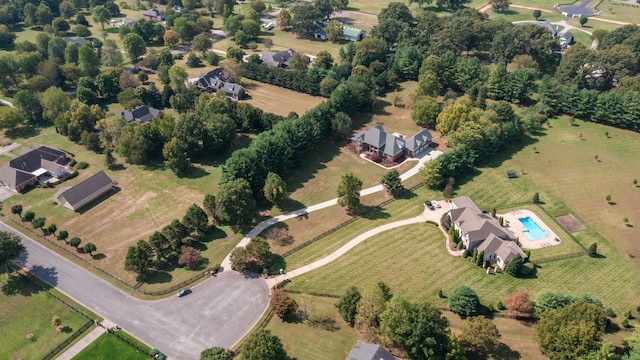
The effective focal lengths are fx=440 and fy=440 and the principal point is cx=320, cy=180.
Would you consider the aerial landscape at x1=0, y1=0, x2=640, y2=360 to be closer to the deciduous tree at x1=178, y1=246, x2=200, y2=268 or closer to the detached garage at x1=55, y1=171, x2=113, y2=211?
Result: the detached garage at x1=55, y1=171, x2=113, y2=211

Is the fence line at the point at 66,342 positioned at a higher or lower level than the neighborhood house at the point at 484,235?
lower

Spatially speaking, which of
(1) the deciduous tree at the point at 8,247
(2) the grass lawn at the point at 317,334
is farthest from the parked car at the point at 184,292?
(1) the deciduous tree at the point at 8,247

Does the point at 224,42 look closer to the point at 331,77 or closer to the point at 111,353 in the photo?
the point at 331,77

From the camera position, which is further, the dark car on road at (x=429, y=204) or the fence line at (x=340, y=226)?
the dark car on road at (x=429, y=204)

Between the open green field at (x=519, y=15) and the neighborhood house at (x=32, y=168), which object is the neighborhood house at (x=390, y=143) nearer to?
the neighborhood house at (x=32, y=168)

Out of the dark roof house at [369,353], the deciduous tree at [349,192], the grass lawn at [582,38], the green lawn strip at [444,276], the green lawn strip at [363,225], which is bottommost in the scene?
the green lawn strip at [444,276]

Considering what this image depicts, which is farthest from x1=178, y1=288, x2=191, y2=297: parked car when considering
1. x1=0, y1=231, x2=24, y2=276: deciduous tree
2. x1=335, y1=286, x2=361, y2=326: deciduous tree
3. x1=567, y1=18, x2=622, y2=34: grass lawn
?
x1=567, y1=18, x2=622, y2=34: grass lawn

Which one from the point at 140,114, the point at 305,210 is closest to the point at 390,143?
the point at 305,210
